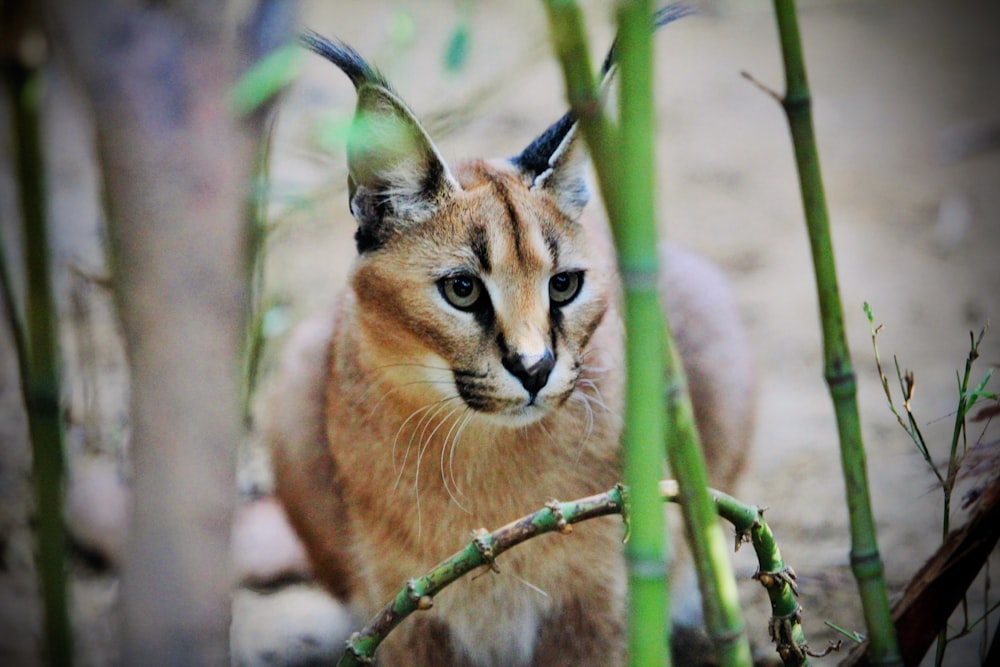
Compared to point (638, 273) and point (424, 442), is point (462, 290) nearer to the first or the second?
point (424, 442)

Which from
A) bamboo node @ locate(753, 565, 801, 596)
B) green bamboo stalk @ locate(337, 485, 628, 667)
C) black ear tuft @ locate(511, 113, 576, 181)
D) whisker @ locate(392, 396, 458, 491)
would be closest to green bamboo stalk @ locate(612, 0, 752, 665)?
green bamboo stalk @ locate(337, 485, 628, 667)

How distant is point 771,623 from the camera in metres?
1.35

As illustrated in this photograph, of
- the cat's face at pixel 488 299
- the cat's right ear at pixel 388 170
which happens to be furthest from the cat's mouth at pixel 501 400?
the cat's right ear at pixel 388 170

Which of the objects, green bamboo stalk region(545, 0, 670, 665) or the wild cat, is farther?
the wild cat

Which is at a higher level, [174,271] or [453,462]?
[453,462]

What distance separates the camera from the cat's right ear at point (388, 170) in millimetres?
1607

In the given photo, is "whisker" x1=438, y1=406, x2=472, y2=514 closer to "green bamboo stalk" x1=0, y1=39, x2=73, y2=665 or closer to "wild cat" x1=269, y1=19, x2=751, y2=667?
"wild cat" x1=269, y1=19, x2=751, y2=667

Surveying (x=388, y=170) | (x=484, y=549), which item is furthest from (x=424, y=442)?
(x=484, y=549)

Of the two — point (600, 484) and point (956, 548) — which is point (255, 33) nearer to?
point (956, 548)

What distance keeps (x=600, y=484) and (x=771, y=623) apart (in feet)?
2.21

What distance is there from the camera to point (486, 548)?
1.30m

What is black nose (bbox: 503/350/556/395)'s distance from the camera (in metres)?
1.63

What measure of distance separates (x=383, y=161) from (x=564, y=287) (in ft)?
1.23

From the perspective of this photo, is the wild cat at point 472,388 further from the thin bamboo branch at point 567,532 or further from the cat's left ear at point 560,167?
the thin bamboo branch at point 567,532
